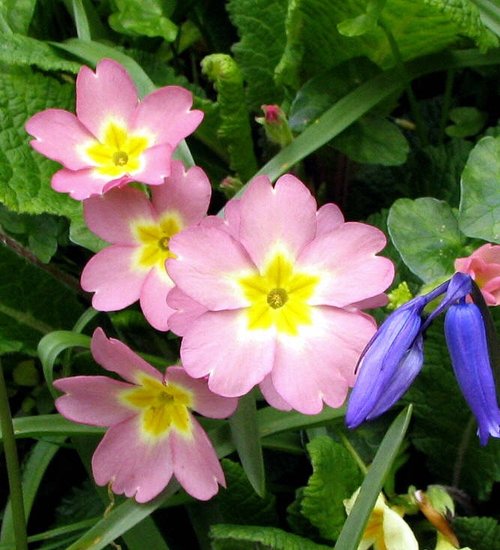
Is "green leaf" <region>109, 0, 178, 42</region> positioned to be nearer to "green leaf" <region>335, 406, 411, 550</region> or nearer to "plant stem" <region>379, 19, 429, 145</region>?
"plant stem" <region>379, 19, 429, 145</region>

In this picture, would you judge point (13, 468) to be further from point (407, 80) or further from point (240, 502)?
point (407, 80)

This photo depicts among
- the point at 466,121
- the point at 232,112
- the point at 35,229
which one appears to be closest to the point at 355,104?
the point at 232,112

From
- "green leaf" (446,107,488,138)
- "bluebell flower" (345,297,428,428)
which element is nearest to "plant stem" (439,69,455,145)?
"green leaf" (446,107,488,138)

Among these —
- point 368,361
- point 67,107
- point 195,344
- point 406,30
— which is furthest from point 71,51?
point 368,361

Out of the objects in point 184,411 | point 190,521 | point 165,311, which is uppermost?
point 165,311

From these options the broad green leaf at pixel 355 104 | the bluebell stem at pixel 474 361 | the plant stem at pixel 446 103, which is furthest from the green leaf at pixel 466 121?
the bluebell stem at pixel 474 361

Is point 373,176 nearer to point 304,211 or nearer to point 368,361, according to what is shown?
point 304,211

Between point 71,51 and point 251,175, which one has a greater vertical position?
point 71,51
